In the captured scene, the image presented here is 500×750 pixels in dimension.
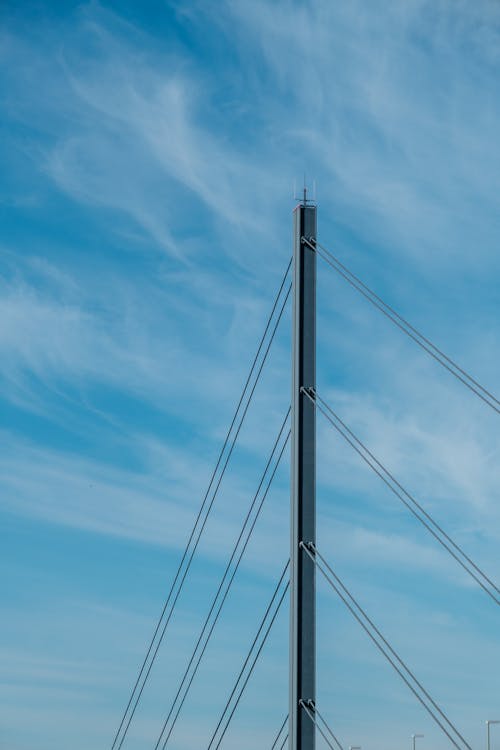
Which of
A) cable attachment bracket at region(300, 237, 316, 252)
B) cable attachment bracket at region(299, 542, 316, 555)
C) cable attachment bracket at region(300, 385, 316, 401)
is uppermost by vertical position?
cable attachment bracket at region(300, 237, 316, 252)

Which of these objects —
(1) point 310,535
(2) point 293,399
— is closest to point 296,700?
(1) point 310,535

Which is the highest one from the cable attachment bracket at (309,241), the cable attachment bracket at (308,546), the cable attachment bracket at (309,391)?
the cable attachment bracket at (309,241)

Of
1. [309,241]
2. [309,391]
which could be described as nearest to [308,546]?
[309,391]

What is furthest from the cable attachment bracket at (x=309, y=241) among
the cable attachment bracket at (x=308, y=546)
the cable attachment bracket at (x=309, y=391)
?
the cable attachment bracket at (x=308, y=546)

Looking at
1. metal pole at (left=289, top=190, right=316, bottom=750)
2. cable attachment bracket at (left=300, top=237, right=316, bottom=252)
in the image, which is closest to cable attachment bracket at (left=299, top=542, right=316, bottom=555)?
metal pole at (left=289, top=190, right=316, bottom=750)

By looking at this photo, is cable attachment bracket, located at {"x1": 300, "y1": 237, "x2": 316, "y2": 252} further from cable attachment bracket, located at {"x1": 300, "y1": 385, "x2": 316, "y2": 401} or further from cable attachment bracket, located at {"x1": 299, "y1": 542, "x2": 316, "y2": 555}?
cable attachment bracket, located at {"x1": 299, "y1": 542, "x2": 316, "y2": 555}

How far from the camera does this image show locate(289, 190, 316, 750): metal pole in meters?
26.9

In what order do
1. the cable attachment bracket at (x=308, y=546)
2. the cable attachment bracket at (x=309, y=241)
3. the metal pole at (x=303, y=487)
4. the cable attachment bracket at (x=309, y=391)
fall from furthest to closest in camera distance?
the cable attachment bracket at (x=309, y=241)
the cable attachment bracket at (x=309, y=391)
the cable attachment bracket at (x=308, y=546)
the metal pole at (x=303, y=487)

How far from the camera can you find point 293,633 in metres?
27.4

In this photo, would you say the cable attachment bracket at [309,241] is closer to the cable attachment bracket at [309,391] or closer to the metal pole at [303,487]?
the metal pole at [303,487]

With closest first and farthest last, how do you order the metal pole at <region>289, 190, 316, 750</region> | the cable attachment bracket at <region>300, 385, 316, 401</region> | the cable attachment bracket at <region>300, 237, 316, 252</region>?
the metal pole at <region>289, 190, 316, 750</region> < the cable attachment bracket at <region>300, 385, 316, 401</region> < the cable attachment bracket at <region>300, 237, 316, 252</region>

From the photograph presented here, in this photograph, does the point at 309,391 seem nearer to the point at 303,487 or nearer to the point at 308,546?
the point at 303,487

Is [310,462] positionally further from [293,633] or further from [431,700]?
[431,700]

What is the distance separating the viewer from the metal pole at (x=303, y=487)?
88.4ft
